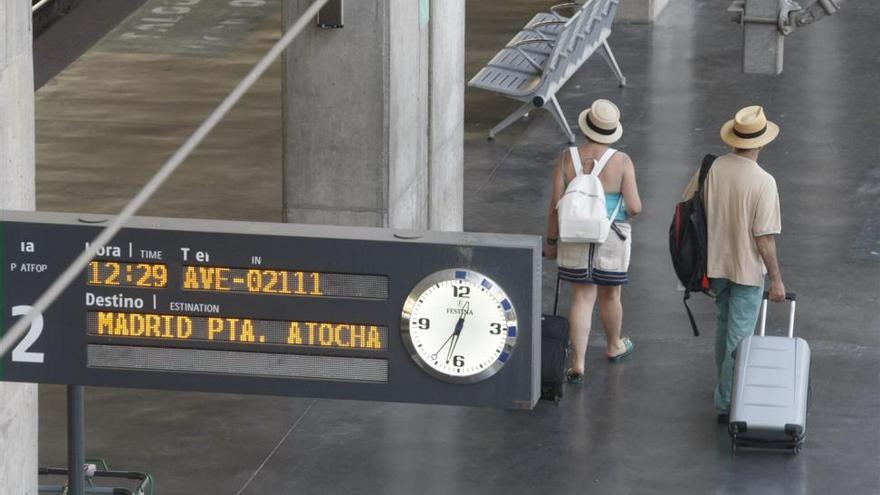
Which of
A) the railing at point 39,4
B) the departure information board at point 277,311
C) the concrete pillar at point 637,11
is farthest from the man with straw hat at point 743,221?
the railing at point 39,4

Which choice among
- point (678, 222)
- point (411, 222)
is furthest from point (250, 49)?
point (678, 222)

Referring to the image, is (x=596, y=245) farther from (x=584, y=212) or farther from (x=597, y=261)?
(x=584, y=212)

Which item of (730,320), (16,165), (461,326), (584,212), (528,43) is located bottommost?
(730,320)

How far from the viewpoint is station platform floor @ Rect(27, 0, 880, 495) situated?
9180mm

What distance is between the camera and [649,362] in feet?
35.1

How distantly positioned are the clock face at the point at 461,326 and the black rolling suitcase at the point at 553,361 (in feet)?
12.4

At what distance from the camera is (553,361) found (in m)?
9.89

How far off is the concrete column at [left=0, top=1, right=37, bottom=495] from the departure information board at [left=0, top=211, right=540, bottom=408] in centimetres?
28

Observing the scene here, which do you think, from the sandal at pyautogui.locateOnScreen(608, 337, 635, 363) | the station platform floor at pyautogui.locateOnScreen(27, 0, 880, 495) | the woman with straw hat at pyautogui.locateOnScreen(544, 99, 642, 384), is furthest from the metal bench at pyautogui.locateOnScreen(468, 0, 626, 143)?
the woman with straw hat at pyautogui.locateOnScreen(544, 99, 642, 384)

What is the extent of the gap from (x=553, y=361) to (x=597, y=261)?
0.64 meters

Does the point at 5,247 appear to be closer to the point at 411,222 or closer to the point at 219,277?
the point at 219,277

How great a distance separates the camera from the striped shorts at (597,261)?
1003 centimetres

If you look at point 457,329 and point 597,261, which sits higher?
point 457,329

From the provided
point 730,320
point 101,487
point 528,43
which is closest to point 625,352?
point 730,320
